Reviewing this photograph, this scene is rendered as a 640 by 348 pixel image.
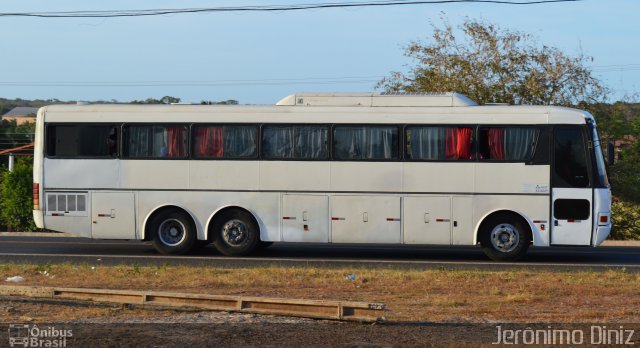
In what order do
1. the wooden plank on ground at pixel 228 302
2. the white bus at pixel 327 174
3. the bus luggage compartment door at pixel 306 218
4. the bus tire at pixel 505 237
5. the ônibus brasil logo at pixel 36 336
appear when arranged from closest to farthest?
the ônibus brasil logo at pixel 36 336
the wooden plank on ground at pixel 228 302
the white bus at pixel 327 174
the bus tire at pixel 505 237
the bus luggage compartment door at pixel 306 218

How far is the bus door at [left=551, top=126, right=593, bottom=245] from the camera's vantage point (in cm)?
1984

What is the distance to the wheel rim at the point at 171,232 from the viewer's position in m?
21.1

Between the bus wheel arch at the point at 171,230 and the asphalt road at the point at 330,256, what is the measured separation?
295 millimetres

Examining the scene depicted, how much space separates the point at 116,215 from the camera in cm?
2109

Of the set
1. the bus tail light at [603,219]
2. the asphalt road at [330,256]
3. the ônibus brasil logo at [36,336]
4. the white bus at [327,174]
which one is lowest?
the ônibus brasil logo at [36,336]

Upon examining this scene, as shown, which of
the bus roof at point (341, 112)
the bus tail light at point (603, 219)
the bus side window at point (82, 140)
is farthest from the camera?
the bus side window at point (82, 140)

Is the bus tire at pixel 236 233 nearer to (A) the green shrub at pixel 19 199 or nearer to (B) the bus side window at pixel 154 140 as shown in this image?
(B) the bus side window at pixel 154 140

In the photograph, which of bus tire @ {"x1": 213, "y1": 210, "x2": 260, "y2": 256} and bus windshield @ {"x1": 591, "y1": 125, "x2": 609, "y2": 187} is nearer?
bus windshield @ {"x1": 591, "y1": 125, "x2": 609, "y2": 187}

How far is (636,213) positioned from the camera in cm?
2875

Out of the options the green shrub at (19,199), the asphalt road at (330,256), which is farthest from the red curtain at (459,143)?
the green shrub at (19,199)

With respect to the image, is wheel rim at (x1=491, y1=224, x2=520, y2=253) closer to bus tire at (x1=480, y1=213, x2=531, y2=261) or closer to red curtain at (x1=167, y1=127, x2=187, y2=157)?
bus tire at (x1=480, y1=213, x2=531, y2=261)

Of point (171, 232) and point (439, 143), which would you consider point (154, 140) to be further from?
point (439, 143)

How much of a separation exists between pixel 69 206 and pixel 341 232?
5801 mm

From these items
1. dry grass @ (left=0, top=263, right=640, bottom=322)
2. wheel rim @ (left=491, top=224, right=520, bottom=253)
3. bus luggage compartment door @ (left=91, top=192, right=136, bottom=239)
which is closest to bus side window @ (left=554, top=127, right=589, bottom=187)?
wheel rim @ (left=491, top=224, right=520, bottom=253)
